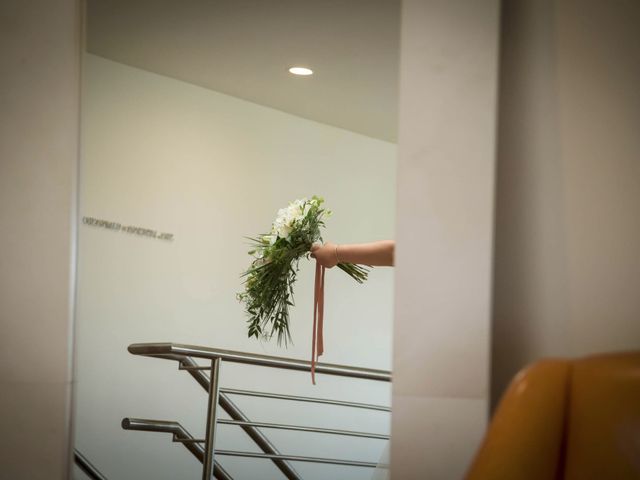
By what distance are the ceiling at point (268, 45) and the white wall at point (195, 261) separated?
29 cm

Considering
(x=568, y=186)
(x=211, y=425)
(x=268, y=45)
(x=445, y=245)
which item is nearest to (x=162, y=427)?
(x=211, y=425)

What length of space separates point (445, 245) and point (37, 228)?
1120 millimetres

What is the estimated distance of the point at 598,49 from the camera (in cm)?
214

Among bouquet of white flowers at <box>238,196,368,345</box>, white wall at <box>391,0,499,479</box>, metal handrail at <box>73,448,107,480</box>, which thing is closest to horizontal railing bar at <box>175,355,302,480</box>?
bouquet of white flowers at <box>238,196,368,345</box>

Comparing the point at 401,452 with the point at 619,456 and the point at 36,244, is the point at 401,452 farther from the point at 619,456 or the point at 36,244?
the point at 36,244

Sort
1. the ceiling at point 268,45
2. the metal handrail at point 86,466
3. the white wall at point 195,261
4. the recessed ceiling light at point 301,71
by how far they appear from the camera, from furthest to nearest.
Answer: the recessed ceiling light at point 301,71, the white wall at point 195,261, the ceiling at point 268,45, the metal handrail at point 86,466

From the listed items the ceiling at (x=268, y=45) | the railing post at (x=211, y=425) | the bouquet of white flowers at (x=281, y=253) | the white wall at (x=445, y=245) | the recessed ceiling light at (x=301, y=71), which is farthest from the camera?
the recessed ceiling light at (x=301, y=71)

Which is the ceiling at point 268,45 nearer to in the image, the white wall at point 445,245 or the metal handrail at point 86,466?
the white wall at point 445,245

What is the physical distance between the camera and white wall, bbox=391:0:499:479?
2.06 meters

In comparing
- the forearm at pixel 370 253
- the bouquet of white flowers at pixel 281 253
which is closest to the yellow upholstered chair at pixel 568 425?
the forearm at pixel 370 253

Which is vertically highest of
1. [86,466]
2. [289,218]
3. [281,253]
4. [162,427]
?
[289,218]

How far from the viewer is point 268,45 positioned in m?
4.91

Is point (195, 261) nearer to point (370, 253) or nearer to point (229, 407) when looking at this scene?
point (229, 407)

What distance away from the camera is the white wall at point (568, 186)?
81.9 inches
